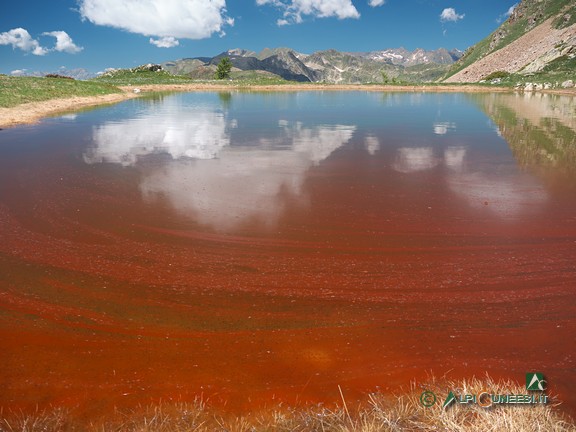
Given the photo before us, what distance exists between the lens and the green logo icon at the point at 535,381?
4836 millimetres

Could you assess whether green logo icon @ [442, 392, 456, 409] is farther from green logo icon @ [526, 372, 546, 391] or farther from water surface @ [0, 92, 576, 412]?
green logo icon @ [526, 372, 546, 391]

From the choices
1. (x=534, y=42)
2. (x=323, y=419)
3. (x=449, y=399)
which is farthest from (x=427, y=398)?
(x=534, y=42)

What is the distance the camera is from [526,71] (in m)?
116

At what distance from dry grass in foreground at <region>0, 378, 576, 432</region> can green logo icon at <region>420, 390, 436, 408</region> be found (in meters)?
0.06

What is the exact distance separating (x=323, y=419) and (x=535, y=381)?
112 inches

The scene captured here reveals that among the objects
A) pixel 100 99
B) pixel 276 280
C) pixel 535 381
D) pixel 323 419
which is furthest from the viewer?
pixel 100 99

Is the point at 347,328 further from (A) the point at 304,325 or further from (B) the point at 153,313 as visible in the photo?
(B) the point at 153,313

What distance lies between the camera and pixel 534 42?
146 meters

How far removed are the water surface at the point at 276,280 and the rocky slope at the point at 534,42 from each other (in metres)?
124

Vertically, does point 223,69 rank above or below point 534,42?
below

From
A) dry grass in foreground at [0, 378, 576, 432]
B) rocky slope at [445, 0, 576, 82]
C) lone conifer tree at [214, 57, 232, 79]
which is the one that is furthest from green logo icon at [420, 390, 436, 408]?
lone conifer tree at [214, 57, 232, 79]

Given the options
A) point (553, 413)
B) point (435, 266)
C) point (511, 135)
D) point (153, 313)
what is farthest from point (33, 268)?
point (511, 135)

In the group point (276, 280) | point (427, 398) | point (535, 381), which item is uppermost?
point (276, 280)

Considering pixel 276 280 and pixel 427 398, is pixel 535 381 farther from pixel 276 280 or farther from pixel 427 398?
pixel 276 280
